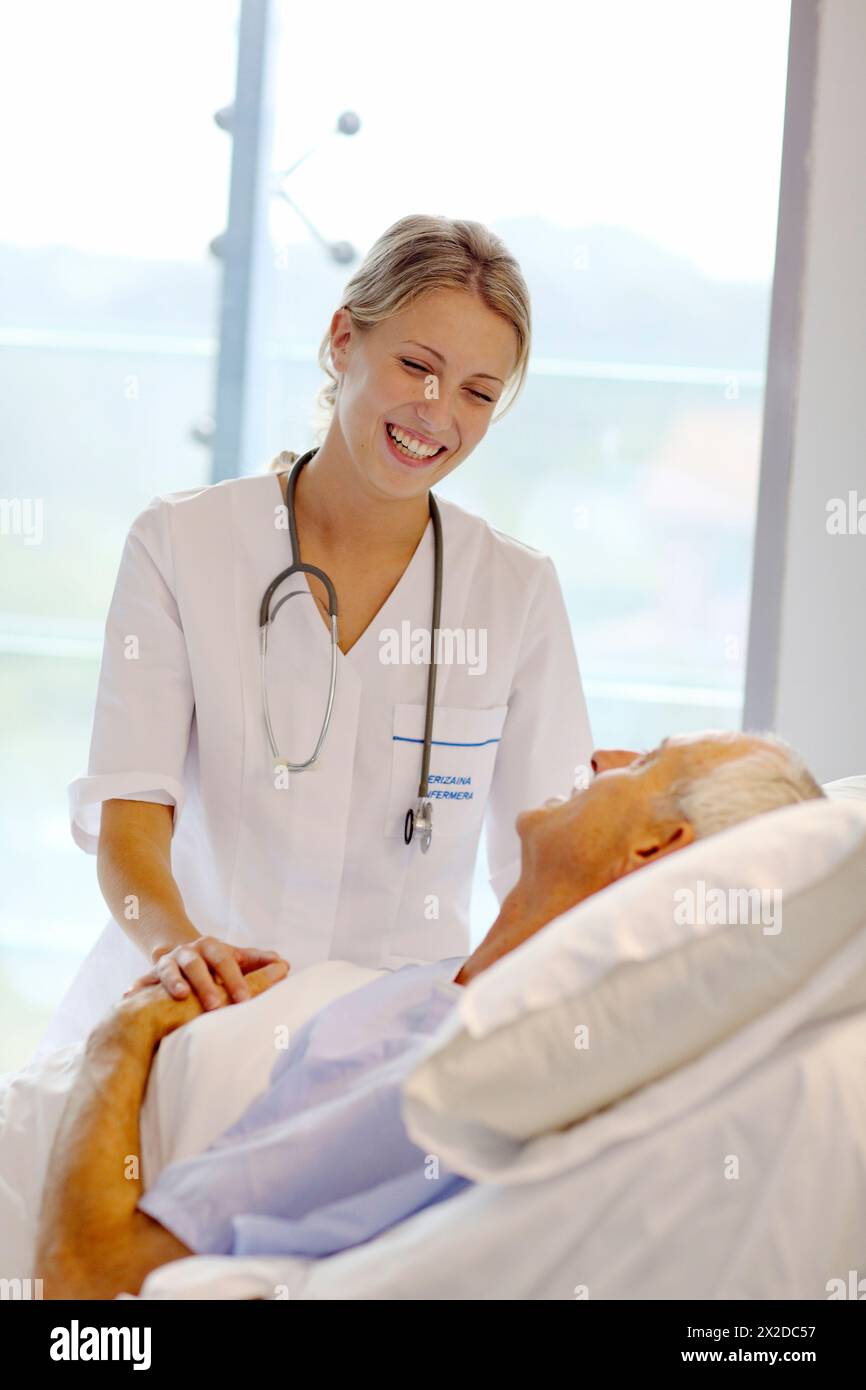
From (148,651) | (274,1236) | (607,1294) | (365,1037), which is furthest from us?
(148,651)

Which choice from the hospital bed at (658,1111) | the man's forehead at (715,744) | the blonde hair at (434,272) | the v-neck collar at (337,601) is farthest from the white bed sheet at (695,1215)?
the blonde hair at (434,272)

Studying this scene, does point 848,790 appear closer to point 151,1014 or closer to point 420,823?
point 420,823

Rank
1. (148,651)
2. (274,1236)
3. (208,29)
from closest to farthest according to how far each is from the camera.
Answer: (274,1236) < (148,651) < (208,29)

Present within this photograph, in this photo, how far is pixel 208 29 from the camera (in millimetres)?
2746

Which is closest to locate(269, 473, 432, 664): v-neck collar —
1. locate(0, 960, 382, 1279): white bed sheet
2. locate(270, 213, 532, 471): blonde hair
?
locate(270, 213, 532, 471): blonde hair

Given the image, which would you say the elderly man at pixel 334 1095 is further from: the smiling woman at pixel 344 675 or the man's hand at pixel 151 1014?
the smiling woman at pixel 344 675

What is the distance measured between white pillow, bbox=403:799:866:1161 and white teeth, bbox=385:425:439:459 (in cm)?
90

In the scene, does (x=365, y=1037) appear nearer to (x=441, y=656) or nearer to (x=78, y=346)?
(x=441, y=656)

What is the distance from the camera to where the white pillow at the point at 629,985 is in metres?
0.78

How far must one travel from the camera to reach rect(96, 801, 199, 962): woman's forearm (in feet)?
4.73

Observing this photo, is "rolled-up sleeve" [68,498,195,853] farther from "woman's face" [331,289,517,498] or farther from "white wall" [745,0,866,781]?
"white wall" [745,0,866,781]

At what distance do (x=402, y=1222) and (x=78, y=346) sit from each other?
2.38 m
